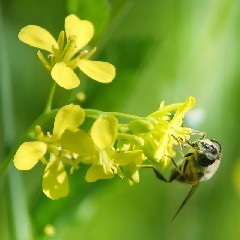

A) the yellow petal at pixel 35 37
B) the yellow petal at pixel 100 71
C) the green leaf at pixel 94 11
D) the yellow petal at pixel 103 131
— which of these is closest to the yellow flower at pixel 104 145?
the yellow petal at pixel 103 131

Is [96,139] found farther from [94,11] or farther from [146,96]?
[146,96]

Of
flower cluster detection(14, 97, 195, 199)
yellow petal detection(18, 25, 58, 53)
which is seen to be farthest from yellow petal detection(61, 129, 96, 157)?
yellow petal detection(18, 25, 58, 53)

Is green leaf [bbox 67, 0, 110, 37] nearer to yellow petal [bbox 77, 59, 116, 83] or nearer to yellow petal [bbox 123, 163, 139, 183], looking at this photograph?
yellow petal [bbox 77, 59, 116, 83]

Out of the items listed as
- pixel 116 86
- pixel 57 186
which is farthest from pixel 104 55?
pixel 57 186

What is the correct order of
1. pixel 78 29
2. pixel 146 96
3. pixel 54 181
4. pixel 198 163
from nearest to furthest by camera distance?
1. pixel 54 181
2. pixel 78 29
3. pixel 198 163
4. pixel 146 96

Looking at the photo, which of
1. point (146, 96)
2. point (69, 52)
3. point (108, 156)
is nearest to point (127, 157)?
point (108, 156)

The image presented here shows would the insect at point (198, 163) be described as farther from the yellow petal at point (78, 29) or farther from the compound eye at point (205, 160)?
the yellow petal at point (78, 29)
